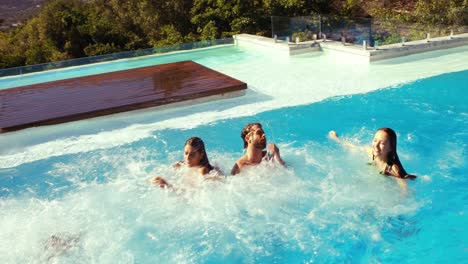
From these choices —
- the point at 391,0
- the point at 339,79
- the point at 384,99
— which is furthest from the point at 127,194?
the point at 391,0

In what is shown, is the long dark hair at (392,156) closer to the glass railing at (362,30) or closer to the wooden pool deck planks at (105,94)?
the wooden pool deck planks at (105,94)

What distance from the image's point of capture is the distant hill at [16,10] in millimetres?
27273

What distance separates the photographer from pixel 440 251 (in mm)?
4418

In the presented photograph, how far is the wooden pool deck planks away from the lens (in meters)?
8.96

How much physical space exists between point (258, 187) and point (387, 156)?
167cm

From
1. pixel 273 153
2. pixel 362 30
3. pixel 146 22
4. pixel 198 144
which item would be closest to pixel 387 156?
pixel 273 153

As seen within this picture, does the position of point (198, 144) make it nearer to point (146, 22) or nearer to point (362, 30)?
point (362, 30)

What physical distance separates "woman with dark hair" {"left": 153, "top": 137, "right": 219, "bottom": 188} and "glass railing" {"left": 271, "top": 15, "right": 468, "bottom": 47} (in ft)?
28.3

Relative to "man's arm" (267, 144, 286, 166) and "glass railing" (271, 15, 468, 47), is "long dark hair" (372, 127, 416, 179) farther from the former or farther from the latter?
"glass railing" (271, 15, 468, 47)

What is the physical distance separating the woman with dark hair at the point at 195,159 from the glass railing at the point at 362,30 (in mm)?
8614

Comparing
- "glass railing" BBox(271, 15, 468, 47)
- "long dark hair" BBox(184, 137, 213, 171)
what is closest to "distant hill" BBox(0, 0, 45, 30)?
"glass railing" BBox(271, 15, 468, 47)

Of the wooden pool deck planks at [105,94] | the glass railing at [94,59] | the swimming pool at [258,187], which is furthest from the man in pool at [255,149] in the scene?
the glass railing at [94,59]

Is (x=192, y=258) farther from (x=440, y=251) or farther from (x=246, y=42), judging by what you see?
(x=246, y=42)

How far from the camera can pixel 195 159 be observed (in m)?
5.41
